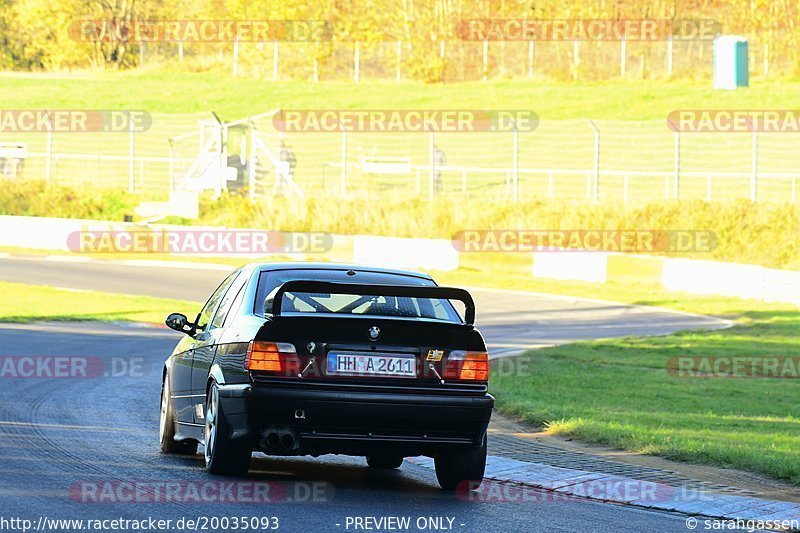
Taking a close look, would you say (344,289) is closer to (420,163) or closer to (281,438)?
(281,438)

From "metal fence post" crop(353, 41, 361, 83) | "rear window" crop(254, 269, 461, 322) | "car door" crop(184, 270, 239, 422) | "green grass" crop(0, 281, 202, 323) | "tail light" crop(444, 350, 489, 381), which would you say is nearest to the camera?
"tail light" crop(444, 350, 489, 381)

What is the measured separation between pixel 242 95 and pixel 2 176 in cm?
2441

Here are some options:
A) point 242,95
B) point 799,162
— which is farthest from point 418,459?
point 242,95

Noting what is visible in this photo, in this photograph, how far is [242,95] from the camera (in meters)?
63.5

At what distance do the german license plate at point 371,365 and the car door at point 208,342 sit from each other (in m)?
1.17

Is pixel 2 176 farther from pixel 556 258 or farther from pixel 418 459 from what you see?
pixel 418 459

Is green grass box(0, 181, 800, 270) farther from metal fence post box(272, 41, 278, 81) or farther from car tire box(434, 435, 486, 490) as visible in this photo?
metal fence post box(272, 41, 278, 81)

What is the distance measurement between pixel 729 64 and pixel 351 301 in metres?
49.4

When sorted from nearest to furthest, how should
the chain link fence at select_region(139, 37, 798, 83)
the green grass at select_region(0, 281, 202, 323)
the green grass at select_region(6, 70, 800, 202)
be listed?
the green grass at select_region(0, 281, 202, 323) → the green grass at select_region(6, 70, 800, 202) → the chain link fence at select_region(139, 37, 798, 83)

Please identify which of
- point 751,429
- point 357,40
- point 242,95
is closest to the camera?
point 751,429

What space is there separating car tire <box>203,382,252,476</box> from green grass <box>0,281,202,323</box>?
1314 cm

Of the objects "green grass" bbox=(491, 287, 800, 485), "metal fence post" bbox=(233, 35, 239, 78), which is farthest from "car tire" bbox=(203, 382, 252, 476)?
"metal fence post" bbox=(233, 35, 239, 78)

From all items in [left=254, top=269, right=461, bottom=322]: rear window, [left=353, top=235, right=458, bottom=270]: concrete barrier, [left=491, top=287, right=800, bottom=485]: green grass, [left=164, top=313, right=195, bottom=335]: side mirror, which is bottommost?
[left=491, top=287, right=800, bottom=485]: green grass

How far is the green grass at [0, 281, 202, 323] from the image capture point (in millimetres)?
22203
